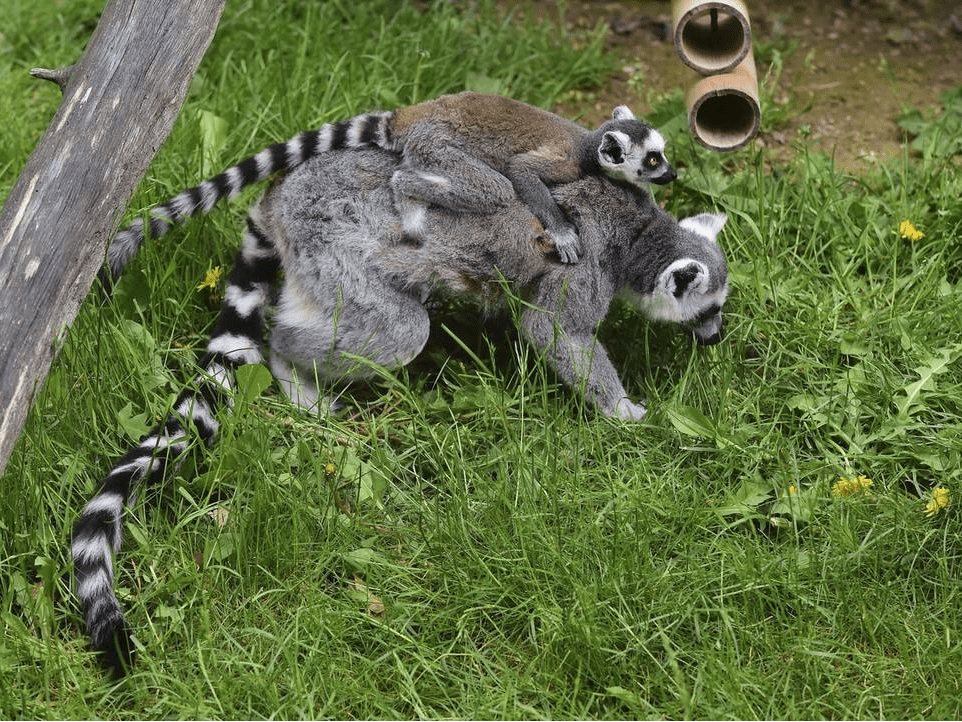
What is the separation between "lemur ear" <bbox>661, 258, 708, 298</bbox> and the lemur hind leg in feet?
2.92

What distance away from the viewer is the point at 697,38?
4363mm

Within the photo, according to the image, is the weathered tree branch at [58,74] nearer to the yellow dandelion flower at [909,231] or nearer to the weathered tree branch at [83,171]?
the weathered tree branch at [83,171]

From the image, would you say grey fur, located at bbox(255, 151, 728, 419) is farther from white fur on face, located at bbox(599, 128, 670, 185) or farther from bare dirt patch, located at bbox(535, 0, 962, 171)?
bare dirt patch, located at bbox(535, 0, 962, 171)

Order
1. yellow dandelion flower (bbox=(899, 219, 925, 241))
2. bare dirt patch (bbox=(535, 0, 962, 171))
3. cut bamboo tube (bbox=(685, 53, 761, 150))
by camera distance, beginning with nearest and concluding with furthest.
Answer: cut bamboo tube (bbox=(685, 53, 761, 150))
yellow dandelion flower (bbox=(899, 219, 925, 241))
bare dirt patch (bbox=(535, 0, 962, 171))

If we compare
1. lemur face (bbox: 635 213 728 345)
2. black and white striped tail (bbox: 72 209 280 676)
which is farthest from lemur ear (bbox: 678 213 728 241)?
black and white striped tail (bbox: 72 209 280 676)

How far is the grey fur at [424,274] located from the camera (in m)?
3.84

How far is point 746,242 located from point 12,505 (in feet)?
9.34

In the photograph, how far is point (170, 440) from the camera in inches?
136

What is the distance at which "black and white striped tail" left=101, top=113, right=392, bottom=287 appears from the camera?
3.98m

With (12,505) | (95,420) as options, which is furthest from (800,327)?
(12,505)

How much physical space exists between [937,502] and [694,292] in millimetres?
1069

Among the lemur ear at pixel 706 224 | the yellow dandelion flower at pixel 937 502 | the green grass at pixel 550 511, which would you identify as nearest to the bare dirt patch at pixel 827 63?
the green grass at pixel 550 511

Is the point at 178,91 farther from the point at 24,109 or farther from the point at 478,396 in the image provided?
the point at 24,109

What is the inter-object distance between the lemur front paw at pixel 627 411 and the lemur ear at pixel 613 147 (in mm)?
862
